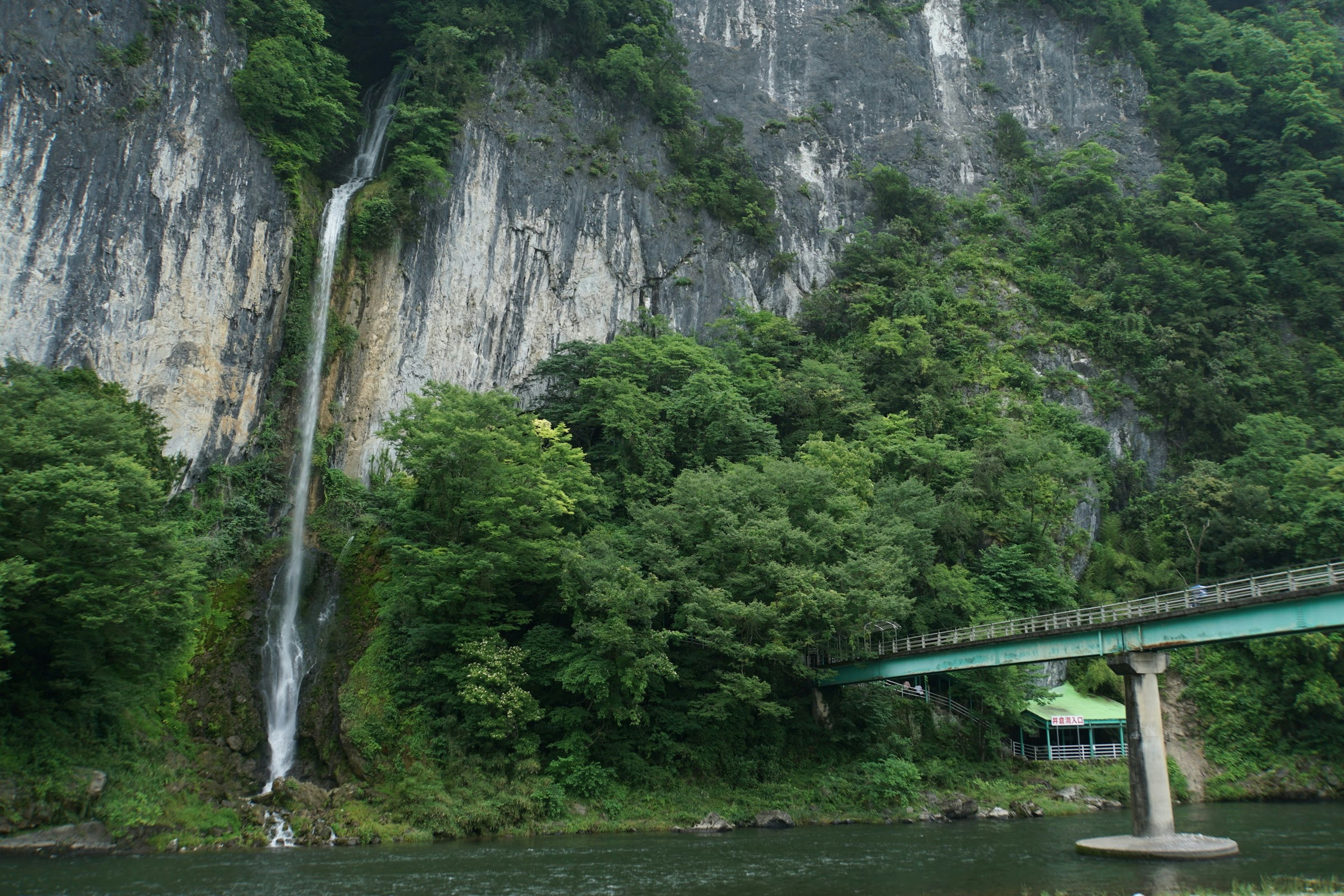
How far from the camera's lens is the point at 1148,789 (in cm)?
1991

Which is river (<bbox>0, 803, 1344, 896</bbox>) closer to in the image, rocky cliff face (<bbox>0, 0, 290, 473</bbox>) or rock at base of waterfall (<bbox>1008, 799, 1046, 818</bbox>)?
rock at base of waterfall (<bbox>1008, 799, 1046, 818</bbox>)

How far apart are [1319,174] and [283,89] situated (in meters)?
52.1

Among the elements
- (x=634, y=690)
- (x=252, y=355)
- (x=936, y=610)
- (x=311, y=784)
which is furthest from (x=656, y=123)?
(x=311, y=784)

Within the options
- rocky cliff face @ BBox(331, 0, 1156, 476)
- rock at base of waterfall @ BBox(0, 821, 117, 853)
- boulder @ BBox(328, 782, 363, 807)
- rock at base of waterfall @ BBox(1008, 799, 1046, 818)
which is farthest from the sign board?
rock at base of waterfall @ BBox(0, 821, 117, 853)

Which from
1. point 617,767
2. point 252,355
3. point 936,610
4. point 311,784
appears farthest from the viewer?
point 252,355

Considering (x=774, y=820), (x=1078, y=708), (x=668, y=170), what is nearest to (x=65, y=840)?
(x=774, y=820)

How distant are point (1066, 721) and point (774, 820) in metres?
13.0

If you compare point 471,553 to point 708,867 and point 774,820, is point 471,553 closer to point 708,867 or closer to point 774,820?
point 774,820

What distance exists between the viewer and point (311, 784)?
79.8 ft

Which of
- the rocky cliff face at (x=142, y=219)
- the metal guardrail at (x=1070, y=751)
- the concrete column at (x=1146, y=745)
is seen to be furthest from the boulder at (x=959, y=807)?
the rocky cliff face at (x=142, y=219)

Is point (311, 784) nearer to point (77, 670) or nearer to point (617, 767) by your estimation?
point (77, 670)

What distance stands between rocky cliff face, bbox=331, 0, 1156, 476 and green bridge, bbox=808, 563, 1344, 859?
78.7ft

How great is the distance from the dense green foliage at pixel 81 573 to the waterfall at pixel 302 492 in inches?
132

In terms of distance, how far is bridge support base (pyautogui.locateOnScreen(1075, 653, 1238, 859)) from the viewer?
18781mm
